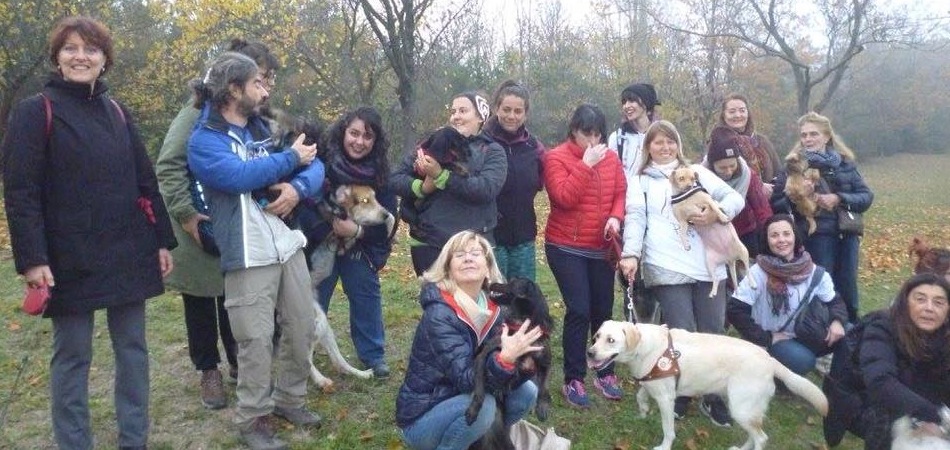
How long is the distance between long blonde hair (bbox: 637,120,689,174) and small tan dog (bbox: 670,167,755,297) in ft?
0.46

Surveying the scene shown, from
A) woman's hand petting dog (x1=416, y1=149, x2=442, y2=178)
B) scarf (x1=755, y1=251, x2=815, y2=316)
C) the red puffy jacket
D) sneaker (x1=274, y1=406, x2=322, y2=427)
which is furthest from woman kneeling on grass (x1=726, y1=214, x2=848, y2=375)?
sneaker (x1=274, y1=406, x2=322, y2=427)

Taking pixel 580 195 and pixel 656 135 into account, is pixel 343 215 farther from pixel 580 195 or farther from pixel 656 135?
pixel 656 135

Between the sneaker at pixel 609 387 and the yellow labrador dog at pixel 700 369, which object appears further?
the sneaker at pixel 609 387

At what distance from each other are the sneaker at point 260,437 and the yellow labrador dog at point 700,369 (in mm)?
1730

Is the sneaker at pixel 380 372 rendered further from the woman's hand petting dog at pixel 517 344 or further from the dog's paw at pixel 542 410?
the woman's hand petting dog at pixel 517 344

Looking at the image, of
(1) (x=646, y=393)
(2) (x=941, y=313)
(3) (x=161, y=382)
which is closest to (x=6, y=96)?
(3) (x=161, y=382)

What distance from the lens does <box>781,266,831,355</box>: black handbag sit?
4.44m

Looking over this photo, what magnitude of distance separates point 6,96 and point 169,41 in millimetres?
5948

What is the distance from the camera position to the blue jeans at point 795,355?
4461 mm

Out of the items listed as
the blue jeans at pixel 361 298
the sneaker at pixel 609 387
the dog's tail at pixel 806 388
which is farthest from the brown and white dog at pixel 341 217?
the dog's tail at pixel 806 388

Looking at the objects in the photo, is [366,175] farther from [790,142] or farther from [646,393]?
[790,142]

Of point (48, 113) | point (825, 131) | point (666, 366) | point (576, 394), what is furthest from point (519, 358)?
point (825, 131)

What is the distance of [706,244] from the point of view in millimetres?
4266

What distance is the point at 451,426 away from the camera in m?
3.10
